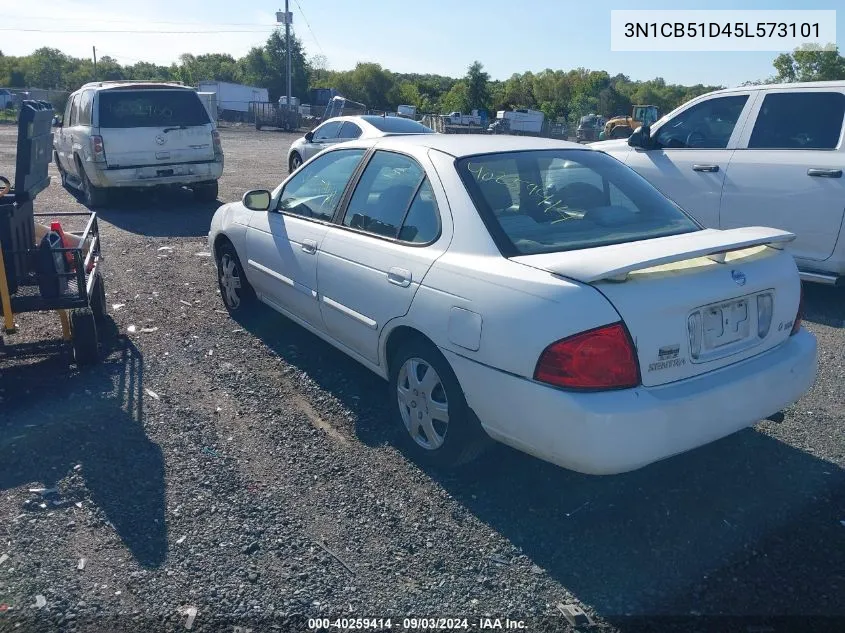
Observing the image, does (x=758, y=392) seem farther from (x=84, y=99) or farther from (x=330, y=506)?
(x=84, y=99)

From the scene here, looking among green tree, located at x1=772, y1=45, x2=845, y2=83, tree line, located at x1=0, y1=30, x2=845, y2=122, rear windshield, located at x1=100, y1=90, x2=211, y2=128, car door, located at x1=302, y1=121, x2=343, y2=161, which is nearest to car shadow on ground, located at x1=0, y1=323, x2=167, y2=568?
rear windshield, located at x1=100, y1=90, x2=211, y2=128

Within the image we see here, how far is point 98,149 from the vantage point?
448 inches

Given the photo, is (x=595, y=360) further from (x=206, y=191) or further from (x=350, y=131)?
(x=350, y=131)

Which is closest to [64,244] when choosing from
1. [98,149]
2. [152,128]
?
[98,149]

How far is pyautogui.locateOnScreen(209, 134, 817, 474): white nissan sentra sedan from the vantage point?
3033 mm

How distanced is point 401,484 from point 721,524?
59.2 inches

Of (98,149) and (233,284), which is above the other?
(98,149)

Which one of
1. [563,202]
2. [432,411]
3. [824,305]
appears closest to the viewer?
[432,411]

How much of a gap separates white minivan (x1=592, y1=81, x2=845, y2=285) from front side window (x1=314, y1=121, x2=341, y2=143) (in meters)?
8.28

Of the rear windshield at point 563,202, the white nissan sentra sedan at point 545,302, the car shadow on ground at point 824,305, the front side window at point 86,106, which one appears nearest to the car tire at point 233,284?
the white nissan sentra sedan at point 545,302

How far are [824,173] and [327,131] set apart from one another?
10509 mm

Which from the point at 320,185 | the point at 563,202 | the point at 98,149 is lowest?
the point at 563,202

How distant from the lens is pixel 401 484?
373 cm

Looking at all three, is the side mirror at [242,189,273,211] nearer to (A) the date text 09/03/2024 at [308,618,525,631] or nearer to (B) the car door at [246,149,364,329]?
(B) the car door at [246,149,364,329]
